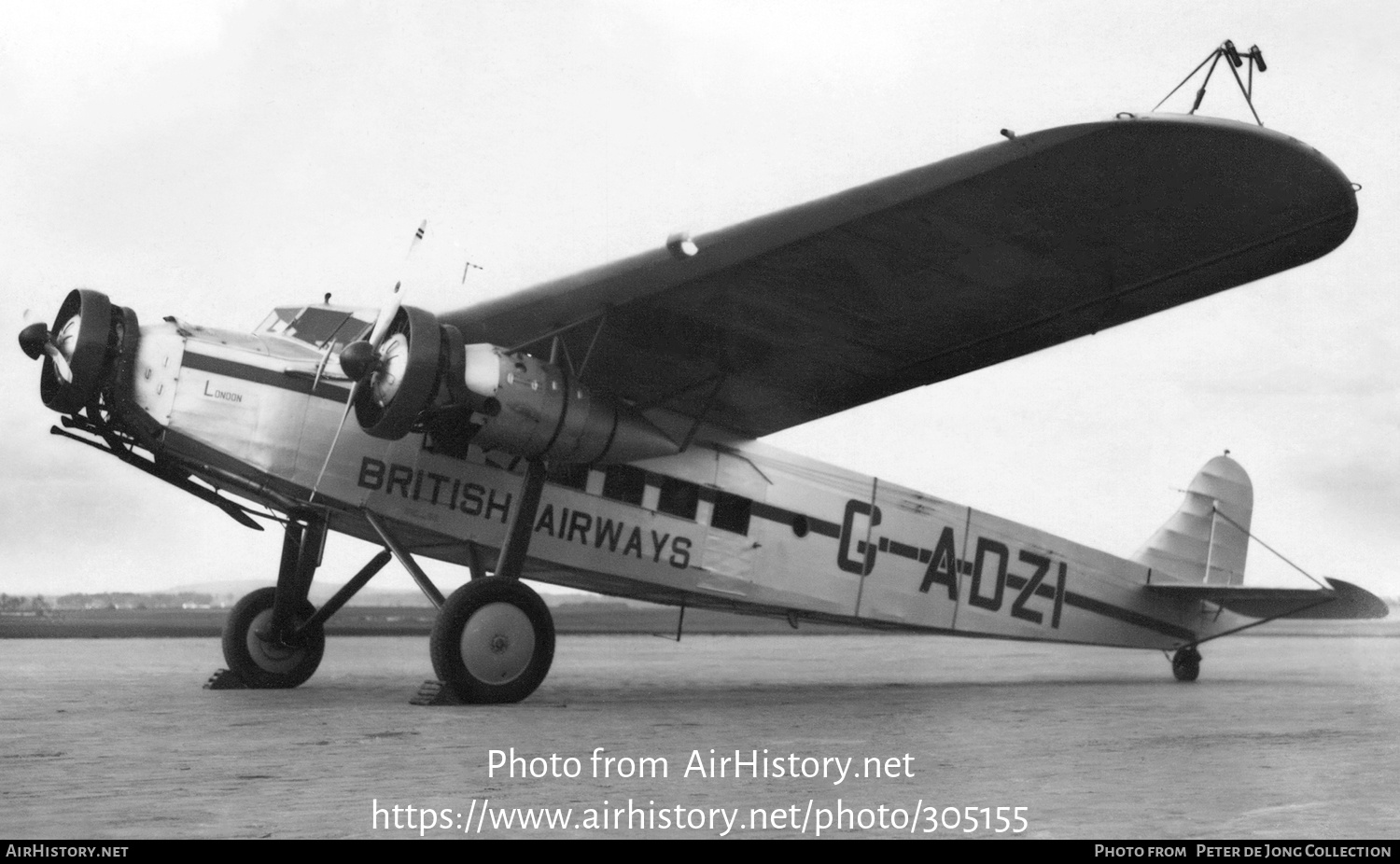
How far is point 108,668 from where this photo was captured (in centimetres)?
1266

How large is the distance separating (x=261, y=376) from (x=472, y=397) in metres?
1.77

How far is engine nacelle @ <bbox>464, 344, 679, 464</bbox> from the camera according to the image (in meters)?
8.02

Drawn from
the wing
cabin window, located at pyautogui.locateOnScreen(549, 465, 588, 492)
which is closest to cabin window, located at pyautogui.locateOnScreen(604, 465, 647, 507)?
cabin window, located at pyautogui.locateOnScreen(549, 465, 588, 492)

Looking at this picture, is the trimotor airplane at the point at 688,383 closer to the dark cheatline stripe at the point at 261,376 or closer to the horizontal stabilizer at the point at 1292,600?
the dark cheatline stripe at the point at 261,376

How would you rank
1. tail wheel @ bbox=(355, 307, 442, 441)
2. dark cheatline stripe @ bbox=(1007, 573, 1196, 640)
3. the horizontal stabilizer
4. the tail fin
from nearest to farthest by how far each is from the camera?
tail wheel @ bbox=(355, 307, 442, 441)
dark cheatline stripe @ bbox=(1007, 573, 1196, 640)
the horizontal stabilizer
the tail fin

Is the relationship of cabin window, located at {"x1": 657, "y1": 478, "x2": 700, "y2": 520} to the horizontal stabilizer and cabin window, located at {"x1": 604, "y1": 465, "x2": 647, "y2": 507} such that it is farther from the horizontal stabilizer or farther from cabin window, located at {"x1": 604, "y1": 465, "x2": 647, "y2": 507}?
the horizontal stabilizer

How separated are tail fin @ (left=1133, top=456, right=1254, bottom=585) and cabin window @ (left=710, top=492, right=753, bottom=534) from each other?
5.35 m

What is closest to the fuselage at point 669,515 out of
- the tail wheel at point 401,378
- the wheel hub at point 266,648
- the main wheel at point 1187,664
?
the main wheel at point 1187,664

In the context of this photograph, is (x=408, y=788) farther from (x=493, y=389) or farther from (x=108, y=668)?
(x=108, y=668)

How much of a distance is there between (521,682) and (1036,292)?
4.33m

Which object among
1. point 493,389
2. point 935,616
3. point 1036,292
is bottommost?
point 935,616

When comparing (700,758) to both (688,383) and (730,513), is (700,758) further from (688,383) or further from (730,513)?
(730,513)

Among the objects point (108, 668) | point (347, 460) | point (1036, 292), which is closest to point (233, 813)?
point (347, 460)

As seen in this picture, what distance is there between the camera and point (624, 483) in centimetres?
976
